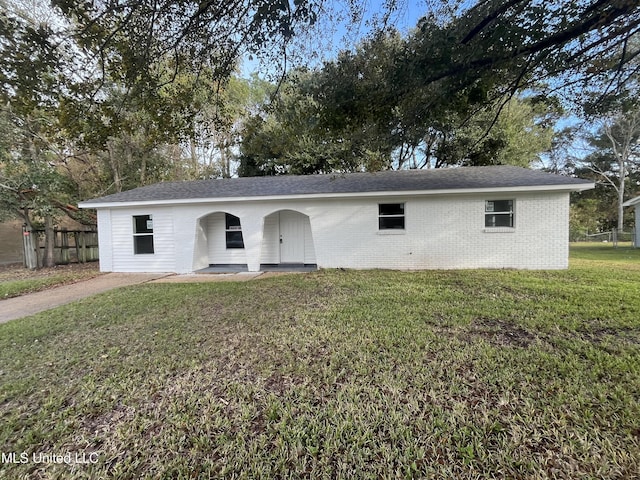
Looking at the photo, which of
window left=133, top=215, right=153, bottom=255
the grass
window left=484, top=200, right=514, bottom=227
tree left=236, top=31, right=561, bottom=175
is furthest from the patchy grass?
window left=484, top=200, right=514, bottom=227

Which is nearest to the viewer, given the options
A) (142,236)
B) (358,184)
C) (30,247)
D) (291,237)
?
(358,184)

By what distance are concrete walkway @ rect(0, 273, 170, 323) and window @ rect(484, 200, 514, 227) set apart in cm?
1082

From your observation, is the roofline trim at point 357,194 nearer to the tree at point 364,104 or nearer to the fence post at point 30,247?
the tree at point 364,104

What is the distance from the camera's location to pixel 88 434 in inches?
90.7

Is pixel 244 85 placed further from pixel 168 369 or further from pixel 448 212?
pixel 168 369

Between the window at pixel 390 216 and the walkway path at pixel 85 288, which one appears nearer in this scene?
the walkway path at pixel 85 288

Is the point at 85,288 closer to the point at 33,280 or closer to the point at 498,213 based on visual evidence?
the point at 33,280

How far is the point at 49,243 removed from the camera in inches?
472

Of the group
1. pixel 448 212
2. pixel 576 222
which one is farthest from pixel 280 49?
pixel 576 222

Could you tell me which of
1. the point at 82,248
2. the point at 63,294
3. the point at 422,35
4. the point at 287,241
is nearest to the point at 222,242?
the point at 287,241

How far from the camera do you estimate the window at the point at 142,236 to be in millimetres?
10523

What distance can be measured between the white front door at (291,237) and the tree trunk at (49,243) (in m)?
9.53

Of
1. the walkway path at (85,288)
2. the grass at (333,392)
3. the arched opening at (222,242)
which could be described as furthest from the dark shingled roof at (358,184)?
the grass at (333,392)

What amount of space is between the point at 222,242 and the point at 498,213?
978 cm
